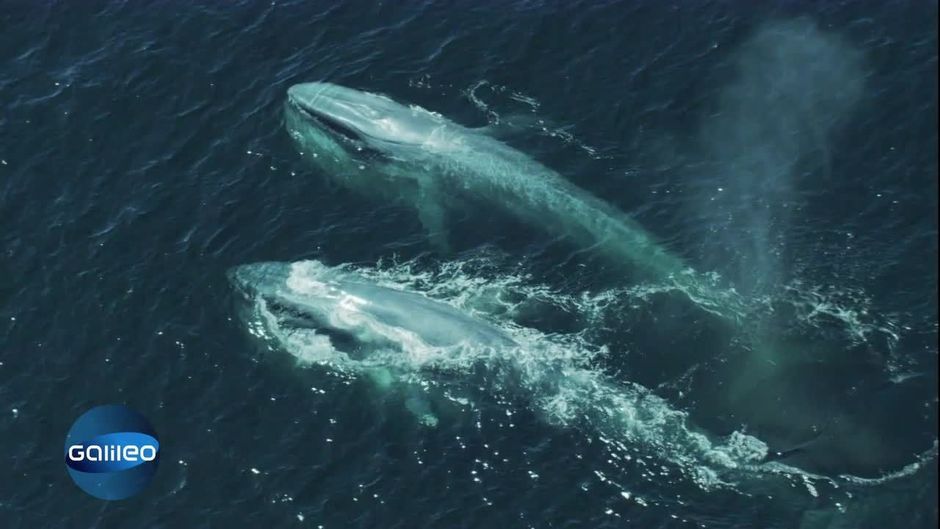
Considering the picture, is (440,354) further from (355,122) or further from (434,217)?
(355,122)

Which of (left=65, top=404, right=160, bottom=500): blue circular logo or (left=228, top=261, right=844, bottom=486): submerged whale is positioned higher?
(left=228, top=261, right=844, bottom=486): submerged whale

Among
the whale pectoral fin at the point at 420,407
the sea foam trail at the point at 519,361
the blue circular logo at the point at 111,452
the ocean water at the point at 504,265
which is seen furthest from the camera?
the whale pectoral fin at the point at 420,407

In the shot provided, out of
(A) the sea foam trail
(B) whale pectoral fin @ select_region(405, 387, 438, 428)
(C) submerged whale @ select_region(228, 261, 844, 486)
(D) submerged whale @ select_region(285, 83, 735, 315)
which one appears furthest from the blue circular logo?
(D) submerged whale @ select_region(285, 83, 735, 315)

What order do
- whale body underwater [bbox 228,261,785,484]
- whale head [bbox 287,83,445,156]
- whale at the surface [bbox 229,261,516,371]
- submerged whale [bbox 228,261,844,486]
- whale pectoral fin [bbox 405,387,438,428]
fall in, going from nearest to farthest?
submerged whale [bbox 228,261,844,486] → whale body underwater [bbox 228,261,785,484] → whale pectoral fin [bbox 405,387,438,428] → whale at the surface [bbox 229,261,516,371] → whale head [bbox 287,83,445,156]

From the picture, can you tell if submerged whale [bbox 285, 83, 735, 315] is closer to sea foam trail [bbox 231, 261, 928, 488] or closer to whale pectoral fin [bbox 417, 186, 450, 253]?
whale pectoral fin [bbox 417, 186, 450, 253]

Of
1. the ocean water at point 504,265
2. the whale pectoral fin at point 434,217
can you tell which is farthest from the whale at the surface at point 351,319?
the whale pectoral fin at point 434,217

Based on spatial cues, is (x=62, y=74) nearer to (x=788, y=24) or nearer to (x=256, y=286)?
(x=256, y=286)

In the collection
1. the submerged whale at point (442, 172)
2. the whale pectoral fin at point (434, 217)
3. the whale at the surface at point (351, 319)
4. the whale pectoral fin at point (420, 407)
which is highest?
the submerged whale at point (442, 172)

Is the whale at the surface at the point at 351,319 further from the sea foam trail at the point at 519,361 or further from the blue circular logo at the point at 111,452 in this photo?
the blue circular logo at the point at 111,452

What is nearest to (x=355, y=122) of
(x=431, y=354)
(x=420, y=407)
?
(x=431, y=354)
